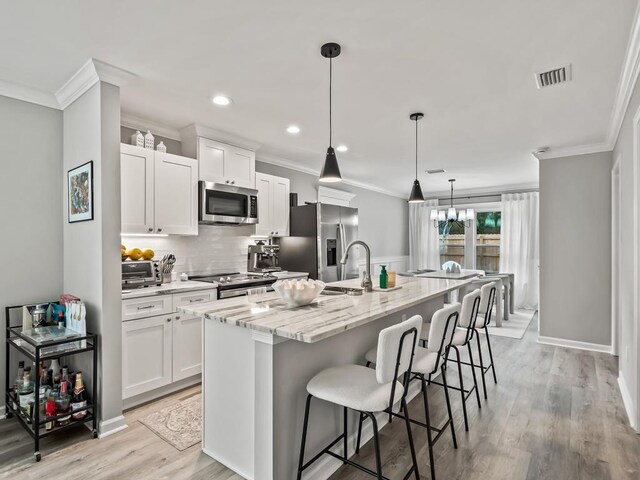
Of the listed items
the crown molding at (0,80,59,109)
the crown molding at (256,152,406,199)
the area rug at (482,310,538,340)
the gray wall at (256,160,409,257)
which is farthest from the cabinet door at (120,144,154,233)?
the area rug at (482,310,538,340)

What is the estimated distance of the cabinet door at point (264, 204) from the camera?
443 centimetres

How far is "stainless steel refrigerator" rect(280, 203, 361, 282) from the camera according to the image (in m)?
4.68

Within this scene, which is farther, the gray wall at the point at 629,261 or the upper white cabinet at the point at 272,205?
the upper white cabinet at the point at 272,205

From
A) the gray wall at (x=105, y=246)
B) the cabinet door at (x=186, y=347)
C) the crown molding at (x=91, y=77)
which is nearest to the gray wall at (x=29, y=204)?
the crown molding at (x=91, y=77)

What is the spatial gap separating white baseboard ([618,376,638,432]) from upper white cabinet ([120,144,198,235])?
12.9 ft

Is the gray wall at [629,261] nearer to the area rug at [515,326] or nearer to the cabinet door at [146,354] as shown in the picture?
the area rug at [515,326]

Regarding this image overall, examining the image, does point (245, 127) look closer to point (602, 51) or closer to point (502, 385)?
point (602, 51)

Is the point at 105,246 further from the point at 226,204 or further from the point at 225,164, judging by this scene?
the point at 225,164

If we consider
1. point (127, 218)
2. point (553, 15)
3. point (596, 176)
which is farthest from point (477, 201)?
point (127, 218)

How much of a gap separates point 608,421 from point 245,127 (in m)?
3.98

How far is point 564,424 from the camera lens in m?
2.63

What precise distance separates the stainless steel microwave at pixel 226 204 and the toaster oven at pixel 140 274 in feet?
2.32

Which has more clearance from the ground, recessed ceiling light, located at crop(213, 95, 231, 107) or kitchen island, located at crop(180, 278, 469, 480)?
recessed ceiling light, located at crop(213, 95, 231, 107)

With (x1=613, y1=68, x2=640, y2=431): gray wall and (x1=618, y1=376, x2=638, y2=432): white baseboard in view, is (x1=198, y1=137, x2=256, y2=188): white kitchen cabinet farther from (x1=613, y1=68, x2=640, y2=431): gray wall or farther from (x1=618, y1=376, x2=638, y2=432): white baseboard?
(x1=618, y1=376, x2=638, y2=432): white baseboard
